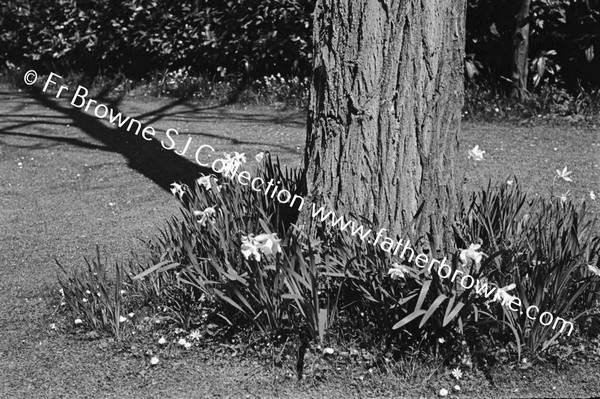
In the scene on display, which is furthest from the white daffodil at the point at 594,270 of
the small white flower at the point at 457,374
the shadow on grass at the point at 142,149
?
the shadow on grass at the point at 142,149

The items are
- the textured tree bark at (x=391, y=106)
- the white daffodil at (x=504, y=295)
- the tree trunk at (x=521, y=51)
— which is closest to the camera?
the white daffodil at (x=504, y=295)

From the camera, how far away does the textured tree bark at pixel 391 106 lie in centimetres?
Answer: 358

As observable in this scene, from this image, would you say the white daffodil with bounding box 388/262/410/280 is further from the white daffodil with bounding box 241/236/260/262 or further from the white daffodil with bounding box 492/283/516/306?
the white daffodil with bounding box 241/236/260/262

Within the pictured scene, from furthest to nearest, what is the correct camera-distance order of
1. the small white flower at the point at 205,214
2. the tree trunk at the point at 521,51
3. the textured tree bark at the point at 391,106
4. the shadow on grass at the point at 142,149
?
the tree trunk at the point at 521,51, the shadow on grass at the point at 142,149, the small white flower at the point at 205,214, the textured tree bark at the point at 391,106

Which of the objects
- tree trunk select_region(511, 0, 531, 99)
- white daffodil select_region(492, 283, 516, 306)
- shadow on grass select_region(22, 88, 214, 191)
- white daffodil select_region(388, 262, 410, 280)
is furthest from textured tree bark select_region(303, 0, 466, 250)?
tree trunk select_region(511, 0, 531, 99)

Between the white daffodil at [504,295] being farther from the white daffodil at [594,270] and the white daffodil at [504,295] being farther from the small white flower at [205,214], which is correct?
the small white flower at [205,214]

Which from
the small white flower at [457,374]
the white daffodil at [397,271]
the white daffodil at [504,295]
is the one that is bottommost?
the small white flower at [457,374]

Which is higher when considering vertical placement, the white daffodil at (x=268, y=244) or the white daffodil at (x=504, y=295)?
the white daffodil at (x=268, y=244)

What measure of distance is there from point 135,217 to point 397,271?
2826mm

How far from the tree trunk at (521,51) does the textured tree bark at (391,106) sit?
15.3 feet

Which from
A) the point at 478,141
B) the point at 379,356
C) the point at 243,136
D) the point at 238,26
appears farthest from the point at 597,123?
the point at 379,356

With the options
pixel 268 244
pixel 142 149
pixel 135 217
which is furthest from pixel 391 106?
pixel 142 149

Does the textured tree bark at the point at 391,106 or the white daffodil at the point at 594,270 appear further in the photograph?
the textured tree bark at the point at 391,106

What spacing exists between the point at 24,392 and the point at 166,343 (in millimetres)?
651
